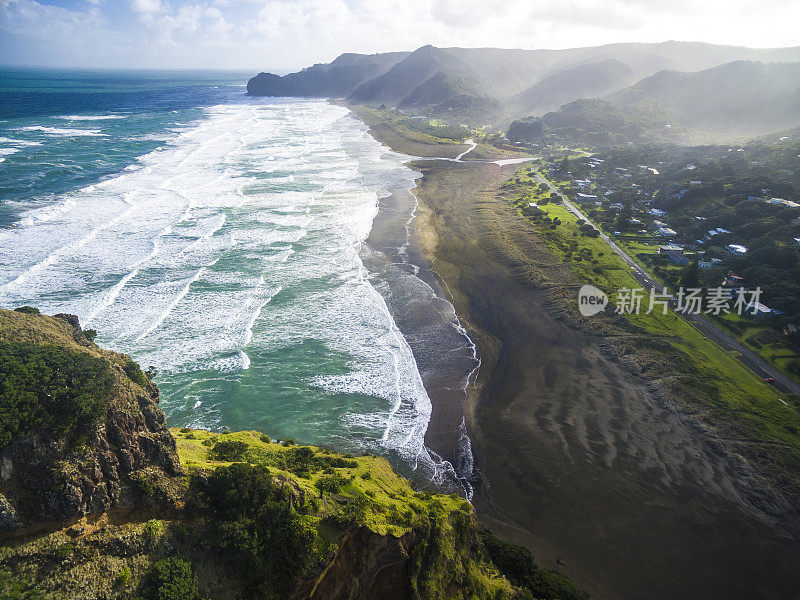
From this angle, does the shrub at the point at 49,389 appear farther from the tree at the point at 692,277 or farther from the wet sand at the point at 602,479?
the tree at the point at 692,277

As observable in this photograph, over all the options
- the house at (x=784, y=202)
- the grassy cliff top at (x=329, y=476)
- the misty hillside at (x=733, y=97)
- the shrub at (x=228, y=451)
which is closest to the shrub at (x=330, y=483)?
the grassy cliff top at (x=329, y=476)

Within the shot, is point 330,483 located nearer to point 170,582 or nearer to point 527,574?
point 170,582

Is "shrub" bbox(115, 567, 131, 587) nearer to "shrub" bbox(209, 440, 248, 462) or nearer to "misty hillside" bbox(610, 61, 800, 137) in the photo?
"shrub" bbox(209, 440, 248, 462)

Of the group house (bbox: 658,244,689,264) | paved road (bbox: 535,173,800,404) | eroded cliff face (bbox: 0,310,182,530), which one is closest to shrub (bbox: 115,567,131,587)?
eroded cliff face (bbox: 0,310,182,530)

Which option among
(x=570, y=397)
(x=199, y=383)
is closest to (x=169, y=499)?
(x=199, y=383)

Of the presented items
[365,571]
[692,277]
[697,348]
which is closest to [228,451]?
[365,571]

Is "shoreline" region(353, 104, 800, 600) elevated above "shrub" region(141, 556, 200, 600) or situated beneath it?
situated beneath
